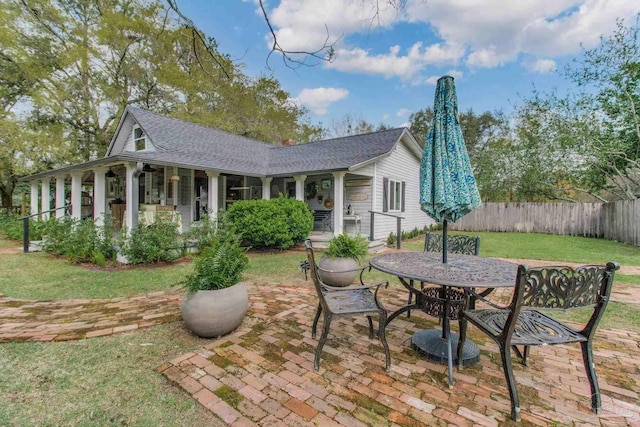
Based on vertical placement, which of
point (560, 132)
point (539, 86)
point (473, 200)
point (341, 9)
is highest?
point (539, 86)

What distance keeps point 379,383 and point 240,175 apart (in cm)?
1005

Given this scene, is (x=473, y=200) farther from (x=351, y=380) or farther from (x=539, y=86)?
(x=539, y=86)

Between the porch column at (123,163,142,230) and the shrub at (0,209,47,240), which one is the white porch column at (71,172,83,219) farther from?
the porch column at (123,163,142,230)

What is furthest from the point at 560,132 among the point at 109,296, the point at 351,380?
the point at 109,296

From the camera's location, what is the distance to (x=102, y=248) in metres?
7.30

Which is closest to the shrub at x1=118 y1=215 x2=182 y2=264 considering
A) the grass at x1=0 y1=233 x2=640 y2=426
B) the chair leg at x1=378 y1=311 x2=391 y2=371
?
the grass at x1=0 y1=233 x2=640 y2=426

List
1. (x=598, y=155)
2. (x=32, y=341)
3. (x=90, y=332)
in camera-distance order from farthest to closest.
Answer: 1. (x=598, y=155)
2. (x=90, y=332)
3. (x=32, y=341)

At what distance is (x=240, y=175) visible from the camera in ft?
36.9

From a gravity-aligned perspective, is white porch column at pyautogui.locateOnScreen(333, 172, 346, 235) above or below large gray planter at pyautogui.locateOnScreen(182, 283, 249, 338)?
above

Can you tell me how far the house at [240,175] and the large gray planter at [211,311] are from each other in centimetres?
628

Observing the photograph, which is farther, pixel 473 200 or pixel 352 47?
pixel 352 47

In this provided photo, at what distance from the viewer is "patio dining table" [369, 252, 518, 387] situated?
240cm

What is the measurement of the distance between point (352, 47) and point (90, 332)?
444 cm

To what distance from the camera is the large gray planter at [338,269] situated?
15.5 ft
